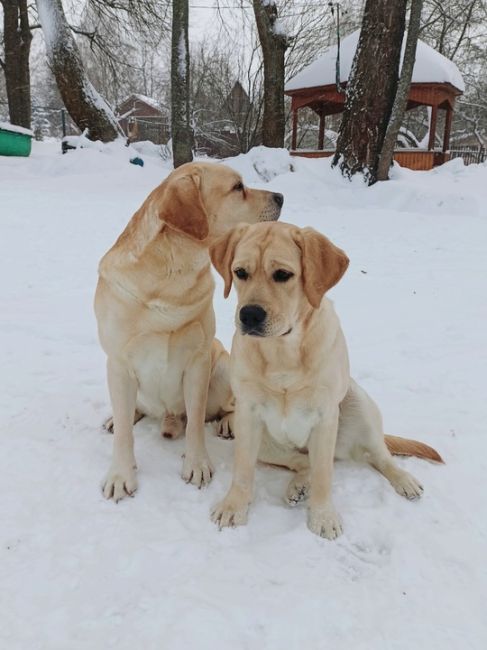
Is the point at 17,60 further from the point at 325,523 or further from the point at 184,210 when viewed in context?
the point at 325,523

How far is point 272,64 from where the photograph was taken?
12781mm

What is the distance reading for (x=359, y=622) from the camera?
1.73 m

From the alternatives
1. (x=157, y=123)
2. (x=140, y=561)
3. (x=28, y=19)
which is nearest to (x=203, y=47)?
(x=157, y=123)

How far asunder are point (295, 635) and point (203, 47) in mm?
27107

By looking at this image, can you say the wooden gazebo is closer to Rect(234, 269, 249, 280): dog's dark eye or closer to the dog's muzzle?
Rect(234, 269, 249, 280): dog's dark eye

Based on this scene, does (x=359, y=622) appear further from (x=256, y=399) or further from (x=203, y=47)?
(x=203, y=47)

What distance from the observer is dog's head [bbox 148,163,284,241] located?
2381 mm

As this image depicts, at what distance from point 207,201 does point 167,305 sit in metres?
0.60

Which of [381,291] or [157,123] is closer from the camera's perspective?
[381,291]

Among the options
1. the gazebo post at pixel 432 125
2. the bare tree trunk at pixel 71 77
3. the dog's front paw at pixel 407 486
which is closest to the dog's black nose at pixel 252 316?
the dog's front paw at pixel 407 486

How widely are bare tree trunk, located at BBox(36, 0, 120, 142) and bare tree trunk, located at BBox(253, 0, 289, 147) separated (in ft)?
13.4

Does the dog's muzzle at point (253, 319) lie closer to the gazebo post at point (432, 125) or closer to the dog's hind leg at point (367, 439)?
the dog's hind leg at point (367, 439)

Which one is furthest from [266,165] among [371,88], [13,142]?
[13,142]

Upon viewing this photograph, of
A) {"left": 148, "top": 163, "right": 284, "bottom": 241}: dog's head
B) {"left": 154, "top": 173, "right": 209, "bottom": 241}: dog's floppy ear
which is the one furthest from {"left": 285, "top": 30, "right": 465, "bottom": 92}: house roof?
{"left": 154, "top": 173, "right": 209, "bottom": 241}: dog's floppy ear
